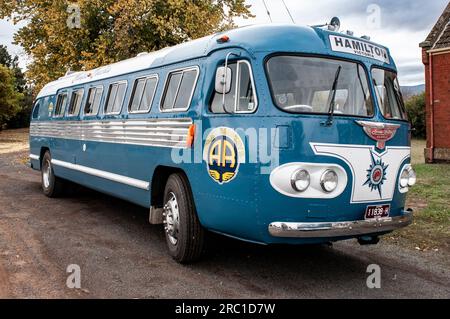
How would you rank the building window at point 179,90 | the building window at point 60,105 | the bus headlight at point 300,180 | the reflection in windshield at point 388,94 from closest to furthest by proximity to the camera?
the bus headlight at point 300,180, the reflection in windshield at point 388,94, the building window at point 179,90, the building window at point 60,105

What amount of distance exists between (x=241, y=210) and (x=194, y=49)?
Result: 88.3 inches

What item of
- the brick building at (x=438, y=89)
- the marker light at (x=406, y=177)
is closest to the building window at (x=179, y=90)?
the marker light at (x=406, y=177)

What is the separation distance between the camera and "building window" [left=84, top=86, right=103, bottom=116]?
8.86m

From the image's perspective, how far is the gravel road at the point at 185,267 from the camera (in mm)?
5062

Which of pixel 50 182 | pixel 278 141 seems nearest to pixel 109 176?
pixel 50 182

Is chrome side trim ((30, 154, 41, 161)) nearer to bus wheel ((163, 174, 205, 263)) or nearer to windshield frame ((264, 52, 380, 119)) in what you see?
bus wheel ((163, 174, 205, 263))

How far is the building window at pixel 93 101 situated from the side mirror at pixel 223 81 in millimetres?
4066

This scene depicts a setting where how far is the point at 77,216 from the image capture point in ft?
29.7

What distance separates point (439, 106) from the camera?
61.8 feet

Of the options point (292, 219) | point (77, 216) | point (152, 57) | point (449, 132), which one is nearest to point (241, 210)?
point (292, 219)

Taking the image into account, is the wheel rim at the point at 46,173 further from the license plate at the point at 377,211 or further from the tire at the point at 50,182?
the license plate at the point at 377,211

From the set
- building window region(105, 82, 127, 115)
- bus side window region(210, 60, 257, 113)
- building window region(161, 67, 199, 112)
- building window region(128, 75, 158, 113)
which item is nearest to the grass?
bus side window region(210, 60, 257, 113)

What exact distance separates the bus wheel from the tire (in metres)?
5.73
